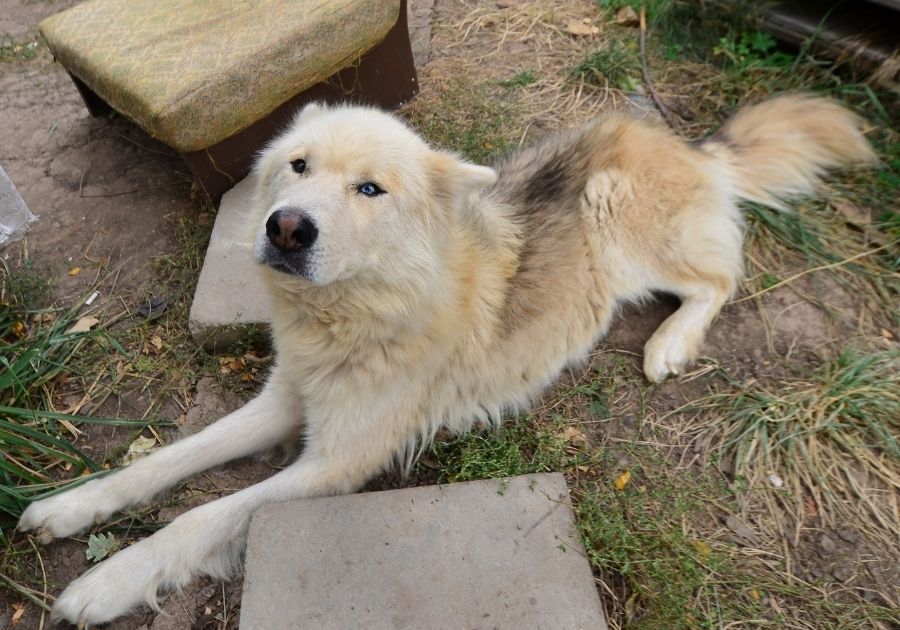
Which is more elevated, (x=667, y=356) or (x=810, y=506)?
(x=667, y=356)

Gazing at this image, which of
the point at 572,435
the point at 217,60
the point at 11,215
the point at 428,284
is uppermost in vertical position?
the point at 217,60

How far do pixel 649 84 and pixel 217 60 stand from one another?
306 cm

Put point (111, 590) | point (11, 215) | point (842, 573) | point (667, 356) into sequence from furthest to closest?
1. point (11, 215)
2. point (667, 356)
3. point (842, 573)
4. point (111, 590)

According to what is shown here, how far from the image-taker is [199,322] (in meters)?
3.13

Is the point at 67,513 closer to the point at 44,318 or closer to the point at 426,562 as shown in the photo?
the point at 44,318

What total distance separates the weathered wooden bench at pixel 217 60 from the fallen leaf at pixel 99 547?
2.11 meters

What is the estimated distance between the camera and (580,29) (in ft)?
16.4

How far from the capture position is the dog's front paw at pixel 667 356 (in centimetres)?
305

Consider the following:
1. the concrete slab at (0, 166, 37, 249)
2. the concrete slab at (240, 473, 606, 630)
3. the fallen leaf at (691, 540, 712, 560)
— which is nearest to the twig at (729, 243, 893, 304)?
the fallen leaf at (691, 540, 712, 560)

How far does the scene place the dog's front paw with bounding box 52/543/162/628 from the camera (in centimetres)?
228

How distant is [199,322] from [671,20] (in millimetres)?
4360

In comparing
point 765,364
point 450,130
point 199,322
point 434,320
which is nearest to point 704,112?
point 450,130

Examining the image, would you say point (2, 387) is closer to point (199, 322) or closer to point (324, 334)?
point (199, 322)

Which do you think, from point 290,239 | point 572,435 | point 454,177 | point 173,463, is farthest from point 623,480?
point 173,463
